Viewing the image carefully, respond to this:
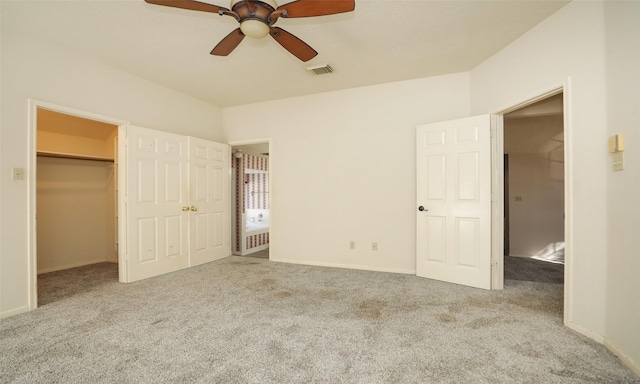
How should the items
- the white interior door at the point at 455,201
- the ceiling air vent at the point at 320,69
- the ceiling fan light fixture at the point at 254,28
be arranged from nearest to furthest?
1. the ceiling fan light fixture at the point at 254,28
2. the white interior door at the point at 455,201
3. the ceiling air vent at the point at 320,69

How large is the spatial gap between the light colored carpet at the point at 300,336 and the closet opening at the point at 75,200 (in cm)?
117

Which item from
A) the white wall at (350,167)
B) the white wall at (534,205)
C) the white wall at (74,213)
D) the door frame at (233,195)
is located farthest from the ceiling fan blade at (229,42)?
the white wall at (534,205)

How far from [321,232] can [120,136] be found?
3.05 metres

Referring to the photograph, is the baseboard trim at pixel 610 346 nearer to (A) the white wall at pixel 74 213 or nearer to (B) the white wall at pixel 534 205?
(B) the white wall at pixel 534 205

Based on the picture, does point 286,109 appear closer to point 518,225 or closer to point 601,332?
point 601,332

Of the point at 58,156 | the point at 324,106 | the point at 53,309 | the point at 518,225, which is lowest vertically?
the point at 53,309

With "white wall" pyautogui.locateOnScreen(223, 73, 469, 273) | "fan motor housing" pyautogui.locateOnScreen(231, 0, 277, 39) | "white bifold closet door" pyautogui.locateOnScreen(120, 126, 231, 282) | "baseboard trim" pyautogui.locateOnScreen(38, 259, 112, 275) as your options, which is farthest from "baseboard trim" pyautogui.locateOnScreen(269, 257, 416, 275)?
"fan motor housing" pyautogui.locateOnScreen(231, 0, 277, 39)

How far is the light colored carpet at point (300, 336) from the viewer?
1727mm

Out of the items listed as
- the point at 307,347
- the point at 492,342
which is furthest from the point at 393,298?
the point at 307,347

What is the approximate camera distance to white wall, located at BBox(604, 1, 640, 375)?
1.79 meters

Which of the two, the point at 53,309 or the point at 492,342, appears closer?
the point at 492,342

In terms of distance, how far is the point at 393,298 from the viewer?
297cm

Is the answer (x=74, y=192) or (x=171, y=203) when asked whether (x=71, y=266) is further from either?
(x=171, y=203)

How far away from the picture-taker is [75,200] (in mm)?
4535
